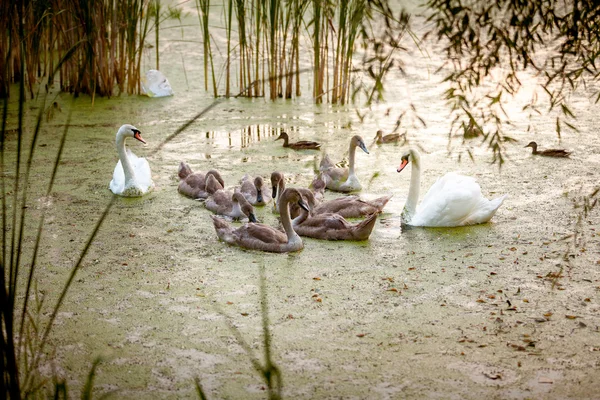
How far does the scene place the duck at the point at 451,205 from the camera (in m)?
4.88

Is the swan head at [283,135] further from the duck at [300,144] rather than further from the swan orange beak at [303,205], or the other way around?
the swan orange beak at [303,205]

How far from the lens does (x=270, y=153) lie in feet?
21.9

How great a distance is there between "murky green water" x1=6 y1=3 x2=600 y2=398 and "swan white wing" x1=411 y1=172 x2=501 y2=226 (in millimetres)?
81

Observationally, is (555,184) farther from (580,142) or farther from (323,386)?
(323,386)

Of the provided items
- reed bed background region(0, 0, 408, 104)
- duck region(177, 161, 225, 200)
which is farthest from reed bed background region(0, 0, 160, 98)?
duck region(177, 161, 225, 200)

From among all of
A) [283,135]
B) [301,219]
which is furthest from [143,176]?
[283,135]

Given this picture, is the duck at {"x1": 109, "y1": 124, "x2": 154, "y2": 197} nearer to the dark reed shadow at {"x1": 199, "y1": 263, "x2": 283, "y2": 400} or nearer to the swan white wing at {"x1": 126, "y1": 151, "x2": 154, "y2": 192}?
the swan white wing at {"x1": 126, "y1": 151, "x2": 154, "y2": 192}

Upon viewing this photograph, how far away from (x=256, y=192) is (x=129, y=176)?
888 mm

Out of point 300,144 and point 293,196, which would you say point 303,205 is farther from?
point 300,144

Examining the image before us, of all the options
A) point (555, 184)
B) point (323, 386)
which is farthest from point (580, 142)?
point (323, 386)

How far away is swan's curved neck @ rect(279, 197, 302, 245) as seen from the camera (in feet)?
15.2

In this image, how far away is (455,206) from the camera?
4863mm

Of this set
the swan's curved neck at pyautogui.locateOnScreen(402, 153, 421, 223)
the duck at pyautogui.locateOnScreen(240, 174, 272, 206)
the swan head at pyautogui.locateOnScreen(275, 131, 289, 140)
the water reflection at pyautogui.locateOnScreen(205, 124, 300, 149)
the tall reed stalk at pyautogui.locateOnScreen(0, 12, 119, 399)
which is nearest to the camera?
the tall reed stalk at pyautogui.locateOnScreen(0, 12, 119, 399)

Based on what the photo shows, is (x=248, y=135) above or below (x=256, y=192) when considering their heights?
above
